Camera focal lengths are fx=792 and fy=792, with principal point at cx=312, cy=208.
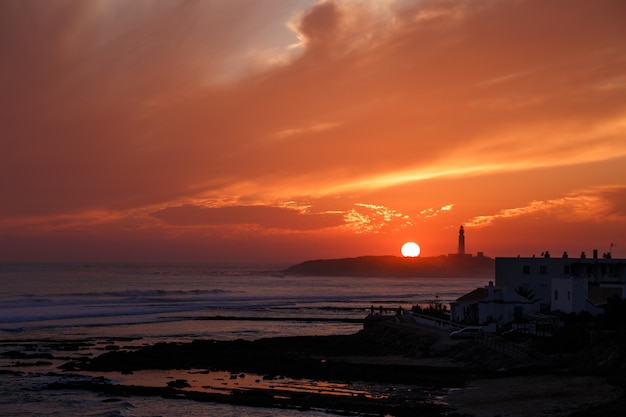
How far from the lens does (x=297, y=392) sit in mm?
35125

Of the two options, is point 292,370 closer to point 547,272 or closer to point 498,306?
point 498,306

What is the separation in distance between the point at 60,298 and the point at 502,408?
99818mm

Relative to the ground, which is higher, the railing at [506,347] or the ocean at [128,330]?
the railing at [506,347]

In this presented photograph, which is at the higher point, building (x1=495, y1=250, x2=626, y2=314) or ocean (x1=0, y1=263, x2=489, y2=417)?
building (x1=495, y1=250, x2=626, y2=314)

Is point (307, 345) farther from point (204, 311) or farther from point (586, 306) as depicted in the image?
point (204, 311)

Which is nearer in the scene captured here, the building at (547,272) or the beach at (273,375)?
the beach at (273,375)

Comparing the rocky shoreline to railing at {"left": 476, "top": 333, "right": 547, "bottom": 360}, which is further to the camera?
railing at {"left": 476, "top": 333, "right": 547, "bottom": 360}

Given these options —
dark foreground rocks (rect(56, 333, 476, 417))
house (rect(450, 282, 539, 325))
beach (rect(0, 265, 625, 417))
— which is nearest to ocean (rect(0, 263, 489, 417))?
beach (rect(0, 265, 625, 417))

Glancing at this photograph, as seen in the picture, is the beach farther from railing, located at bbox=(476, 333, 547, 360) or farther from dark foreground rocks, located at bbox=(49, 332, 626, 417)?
railing, located at bbox=(476, 333, 547, 360)

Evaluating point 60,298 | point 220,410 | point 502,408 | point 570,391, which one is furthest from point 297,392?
point 60,298

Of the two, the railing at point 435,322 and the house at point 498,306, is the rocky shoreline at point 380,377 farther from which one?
the house at point 498,306

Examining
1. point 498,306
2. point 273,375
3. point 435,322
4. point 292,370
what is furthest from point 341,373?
point 435,322

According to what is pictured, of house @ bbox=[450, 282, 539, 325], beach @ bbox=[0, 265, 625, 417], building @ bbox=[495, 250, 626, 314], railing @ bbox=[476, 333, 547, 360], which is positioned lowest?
beach @ bbox=[0, 265, 625, 417]

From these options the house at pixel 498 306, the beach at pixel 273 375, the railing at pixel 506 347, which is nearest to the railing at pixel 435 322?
the beach at pixel 273 375
